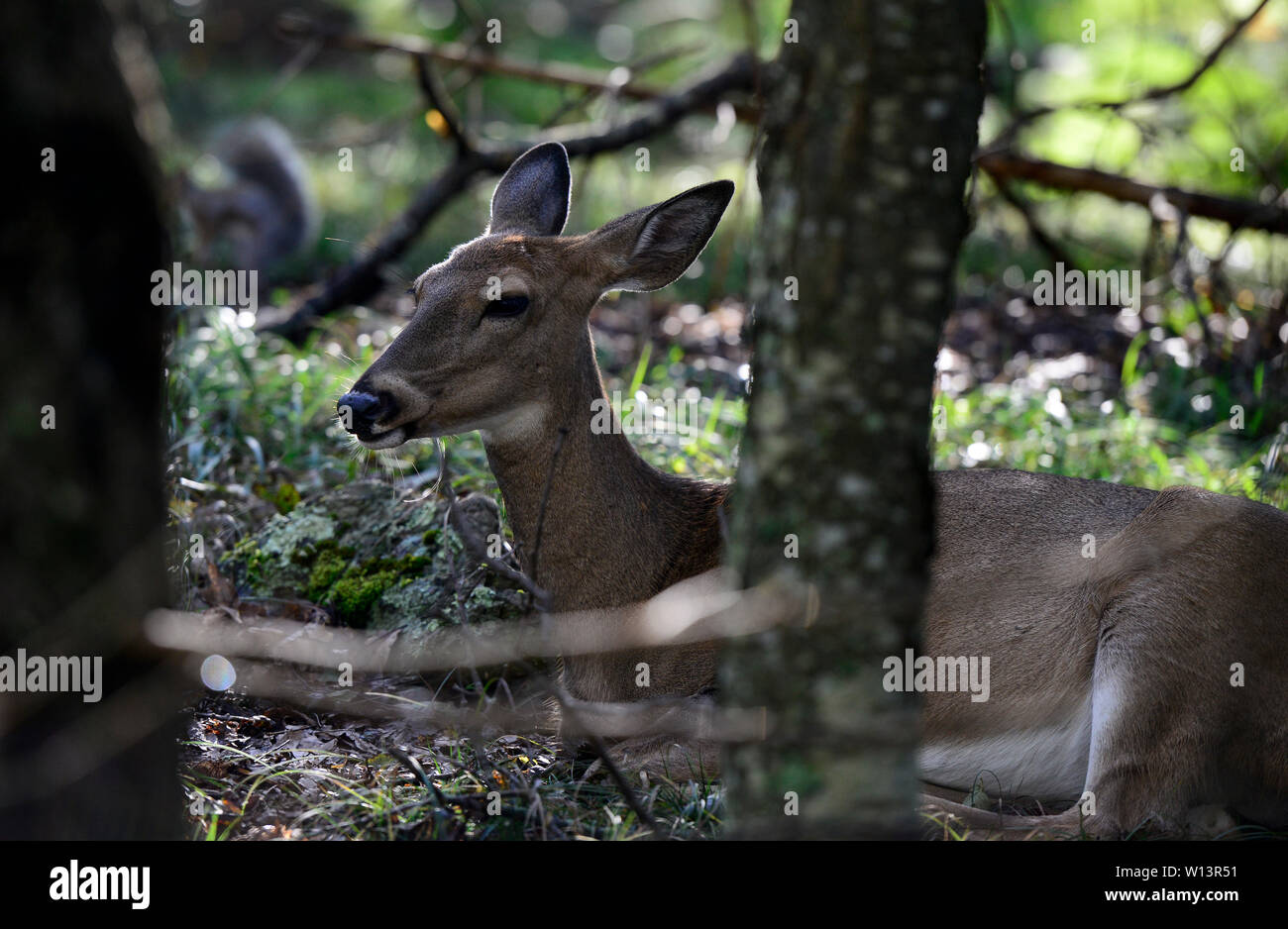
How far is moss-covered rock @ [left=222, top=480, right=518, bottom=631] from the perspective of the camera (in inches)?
203

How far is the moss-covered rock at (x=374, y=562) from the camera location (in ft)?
17.0

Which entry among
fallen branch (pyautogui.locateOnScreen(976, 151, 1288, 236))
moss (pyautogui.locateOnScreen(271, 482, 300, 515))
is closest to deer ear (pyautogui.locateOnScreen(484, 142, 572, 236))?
moss (pyautogui.locateOnScreen(271, 482, 300, 515))

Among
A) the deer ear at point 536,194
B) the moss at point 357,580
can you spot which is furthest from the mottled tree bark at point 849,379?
the moss at point 357,580

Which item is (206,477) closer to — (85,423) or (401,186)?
(85,423)

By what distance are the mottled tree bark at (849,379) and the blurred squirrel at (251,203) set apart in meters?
8.14

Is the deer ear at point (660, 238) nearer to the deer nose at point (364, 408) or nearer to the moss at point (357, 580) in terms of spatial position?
the deer nose at point (364, 408)

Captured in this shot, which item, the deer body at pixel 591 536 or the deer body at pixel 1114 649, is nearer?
the deer body at pixel 1114 649

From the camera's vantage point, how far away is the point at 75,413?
264cm

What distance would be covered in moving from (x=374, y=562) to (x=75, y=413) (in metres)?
2.85

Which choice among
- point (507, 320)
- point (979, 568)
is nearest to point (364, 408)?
point (507, 320)

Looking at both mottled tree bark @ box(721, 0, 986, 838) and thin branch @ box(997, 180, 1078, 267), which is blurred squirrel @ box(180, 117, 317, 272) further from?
mottled tree bark @ box(721, 0, 986, 838)
